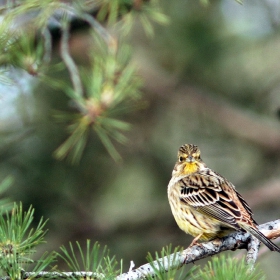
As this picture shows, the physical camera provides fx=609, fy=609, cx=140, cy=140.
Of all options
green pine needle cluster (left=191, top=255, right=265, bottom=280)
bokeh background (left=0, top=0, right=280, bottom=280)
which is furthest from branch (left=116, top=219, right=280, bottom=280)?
bokeh background (left=0, top=0, right=280, bottom=280)

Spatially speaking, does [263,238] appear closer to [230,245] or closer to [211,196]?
[230,245]

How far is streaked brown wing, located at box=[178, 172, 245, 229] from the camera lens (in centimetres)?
526

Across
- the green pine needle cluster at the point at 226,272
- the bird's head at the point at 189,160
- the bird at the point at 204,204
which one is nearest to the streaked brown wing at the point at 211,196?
the bird at the point at 204,204

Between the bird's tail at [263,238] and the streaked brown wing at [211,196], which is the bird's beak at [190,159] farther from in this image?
the bird's tail at [263,238]

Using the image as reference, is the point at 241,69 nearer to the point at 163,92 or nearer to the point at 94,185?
the point at 163,92

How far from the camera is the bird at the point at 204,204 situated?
16.9 ft

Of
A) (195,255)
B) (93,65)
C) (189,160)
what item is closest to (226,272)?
(195,255)

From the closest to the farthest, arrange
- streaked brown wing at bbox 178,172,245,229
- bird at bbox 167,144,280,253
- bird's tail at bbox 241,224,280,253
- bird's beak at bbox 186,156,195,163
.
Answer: bird's tail at bbox 241,224,280,253
bird at bbox 167,144,280,253
streaked brown wing at bbox 178,172,245,229
bird's beak at bbox 186,156,195,163

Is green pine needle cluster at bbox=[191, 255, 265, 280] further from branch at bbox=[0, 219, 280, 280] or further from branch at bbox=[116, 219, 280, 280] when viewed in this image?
branch at bbox=[116, 219, 280, 280]

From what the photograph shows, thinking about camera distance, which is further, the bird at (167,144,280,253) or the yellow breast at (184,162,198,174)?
the yellow breast at (184,162,198,174)

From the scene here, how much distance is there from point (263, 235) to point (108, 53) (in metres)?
1.79

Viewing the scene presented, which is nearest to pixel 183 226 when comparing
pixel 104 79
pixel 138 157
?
pixel 104 79

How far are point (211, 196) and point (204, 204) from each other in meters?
0.13

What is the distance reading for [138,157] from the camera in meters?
9.12
